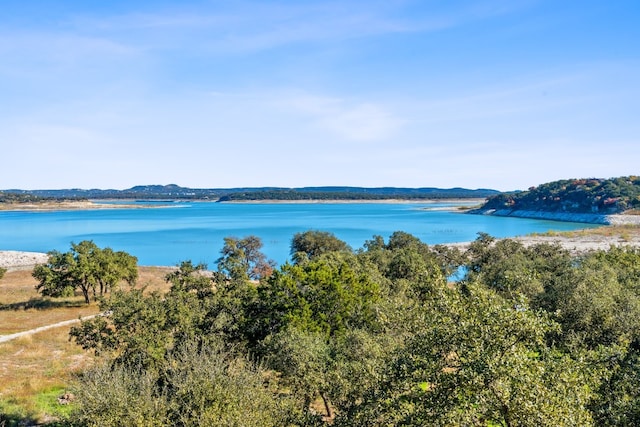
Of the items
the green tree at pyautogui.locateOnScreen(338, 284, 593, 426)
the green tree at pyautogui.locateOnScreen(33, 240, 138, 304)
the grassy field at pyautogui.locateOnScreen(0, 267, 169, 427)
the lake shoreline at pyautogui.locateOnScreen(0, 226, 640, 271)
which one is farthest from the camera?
the lake shoreline at pyautogui.locateOnScreen(0, 226, 640, 271)

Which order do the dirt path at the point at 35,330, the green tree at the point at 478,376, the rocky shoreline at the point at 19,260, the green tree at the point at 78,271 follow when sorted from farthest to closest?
the rocky shoreline at the point at 19,260 → the green tree at the point at 78,271 → the dirt path at the point at 35,330 → the green tree at the point at 478,376

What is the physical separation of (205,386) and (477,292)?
10.4 metres

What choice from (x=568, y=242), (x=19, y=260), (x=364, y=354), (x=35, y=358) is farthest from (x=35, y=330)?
(x=568, y=242)

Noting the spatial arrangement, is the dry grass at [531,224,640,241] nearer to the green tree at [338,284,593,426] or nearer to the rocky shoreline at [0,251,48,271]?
the rocky shoreline at [0,251,48,271]

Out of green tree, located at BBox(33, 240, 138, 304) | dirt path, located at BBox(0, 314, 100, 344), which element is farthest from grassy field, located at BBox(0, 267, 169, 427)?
green tree, located at BBox(33, 240, 138, 304)

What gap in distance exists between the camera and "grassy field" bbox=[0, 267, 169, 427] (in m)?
24.5

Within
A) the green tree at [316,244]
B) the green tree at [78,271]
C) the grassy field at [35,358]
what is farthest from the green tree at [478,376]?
the green tree at [316,244]

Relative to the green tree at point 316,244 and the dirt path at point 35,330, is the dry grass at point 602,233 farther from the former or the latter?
the dirt path at point 35,330

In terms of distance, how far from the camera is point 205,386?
17.3 metres

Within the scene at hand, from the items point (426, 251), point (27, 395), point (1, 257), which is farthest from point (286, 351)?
point (1, 257)

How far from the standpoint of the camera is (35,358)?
113 ft

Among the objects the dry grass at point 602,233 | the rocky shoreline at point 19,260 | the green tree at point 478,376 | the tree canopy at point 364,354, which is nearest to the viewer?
the green tree at point 478,376

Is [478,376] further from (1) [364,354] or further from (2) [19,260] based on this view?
(2) [19,260]

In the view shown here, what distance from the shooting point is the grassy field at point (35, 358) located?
24516 mm
